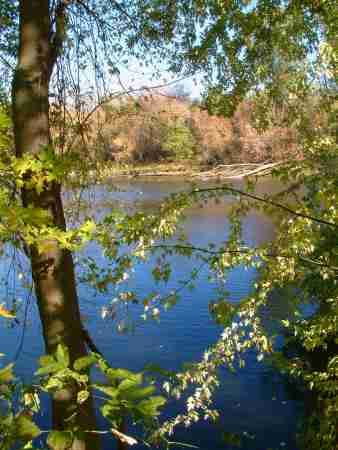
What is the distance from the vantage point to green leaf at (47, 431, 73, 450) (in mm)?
997

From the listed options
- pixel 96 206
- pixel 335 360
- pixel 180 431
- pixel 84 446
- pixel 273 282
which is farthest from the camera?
pixel 180 431

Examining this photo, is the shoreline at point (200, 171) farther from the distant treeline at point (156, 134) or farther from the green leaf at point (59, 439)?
the green leaf at point (59, 439)

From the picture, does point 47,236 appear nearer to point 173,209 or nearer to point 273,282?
point 173,209

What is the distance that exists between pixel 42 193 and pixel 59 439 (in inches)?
61.2

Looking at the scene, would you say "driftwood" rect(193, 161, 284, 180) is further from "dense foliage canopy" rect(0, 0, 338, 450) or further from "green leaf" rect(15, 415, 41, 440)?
"green leaf" rect(15, 415, 41, 440)

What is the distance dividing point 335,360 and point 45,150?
261cm

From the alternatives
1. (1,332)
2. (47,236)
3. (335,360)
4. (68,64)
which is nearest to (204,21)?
(68,64)

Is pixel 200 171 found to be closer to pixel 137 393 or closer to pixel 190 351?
pixel 137 393

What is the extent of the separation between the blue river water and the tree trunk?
2576 millimetres

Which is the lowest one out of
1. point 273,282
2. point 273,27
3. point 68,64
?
point 273,282

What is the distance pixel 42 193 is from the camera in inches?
94.8

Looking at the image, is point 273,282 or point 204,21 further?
point 204,21

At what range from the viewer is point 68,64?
341cm

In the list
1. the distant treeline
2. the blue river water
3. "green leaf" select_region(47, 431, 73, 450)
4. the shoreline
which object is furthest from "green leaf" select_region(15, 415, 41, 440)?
the blue river water
